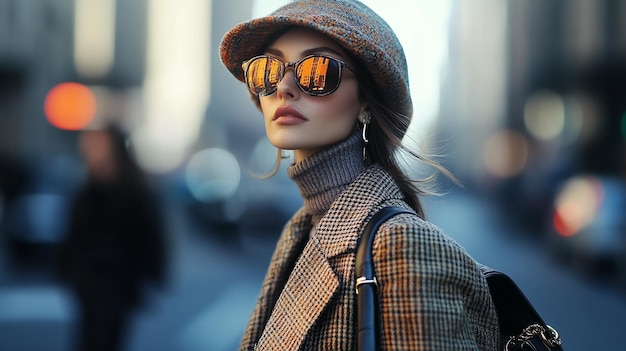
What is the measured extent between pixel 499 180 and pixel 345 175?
33.2 meters

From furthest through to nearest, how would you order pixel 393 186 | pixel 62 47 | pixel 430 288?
pixel 62 47 → pixel 393 186 → pixel 430 288

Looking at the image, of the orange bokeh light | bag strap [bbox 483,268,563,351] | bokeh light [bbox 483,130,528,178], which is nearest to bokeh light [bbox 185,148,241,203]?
the orange bokeh light

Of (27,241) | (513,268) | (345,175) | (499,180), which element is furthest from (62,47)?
(345,175)

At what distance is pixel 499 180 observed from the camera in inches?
1337

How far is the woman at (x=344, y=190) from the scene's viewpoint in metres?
1.65

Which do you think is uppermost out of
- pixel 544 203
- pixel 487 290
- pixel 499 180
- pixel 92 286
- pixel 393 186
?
pixel 393 186

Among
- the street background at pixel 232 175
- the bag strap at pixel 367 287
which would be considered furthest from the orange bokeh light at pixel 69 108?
the bag strap at pixel 367 287

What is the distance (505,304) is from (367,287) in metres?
0.46

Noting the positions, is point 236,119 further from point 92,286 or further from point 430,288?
point 430,288

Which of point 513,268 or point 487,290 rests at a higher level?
point 487,290

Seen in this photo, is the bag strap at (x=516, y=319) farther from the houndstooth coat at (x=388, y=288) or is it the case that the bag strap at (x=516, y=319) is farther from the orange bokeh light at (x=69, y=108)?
the orange bokeh light at (x=69, y=108)

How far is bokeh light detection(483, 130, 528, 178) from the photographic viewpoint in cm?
3206

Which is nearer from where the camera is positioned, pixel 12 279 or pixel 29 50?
pixel 12 279

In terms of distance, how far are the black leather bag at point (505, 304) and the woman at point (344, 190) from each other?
0.03 m
